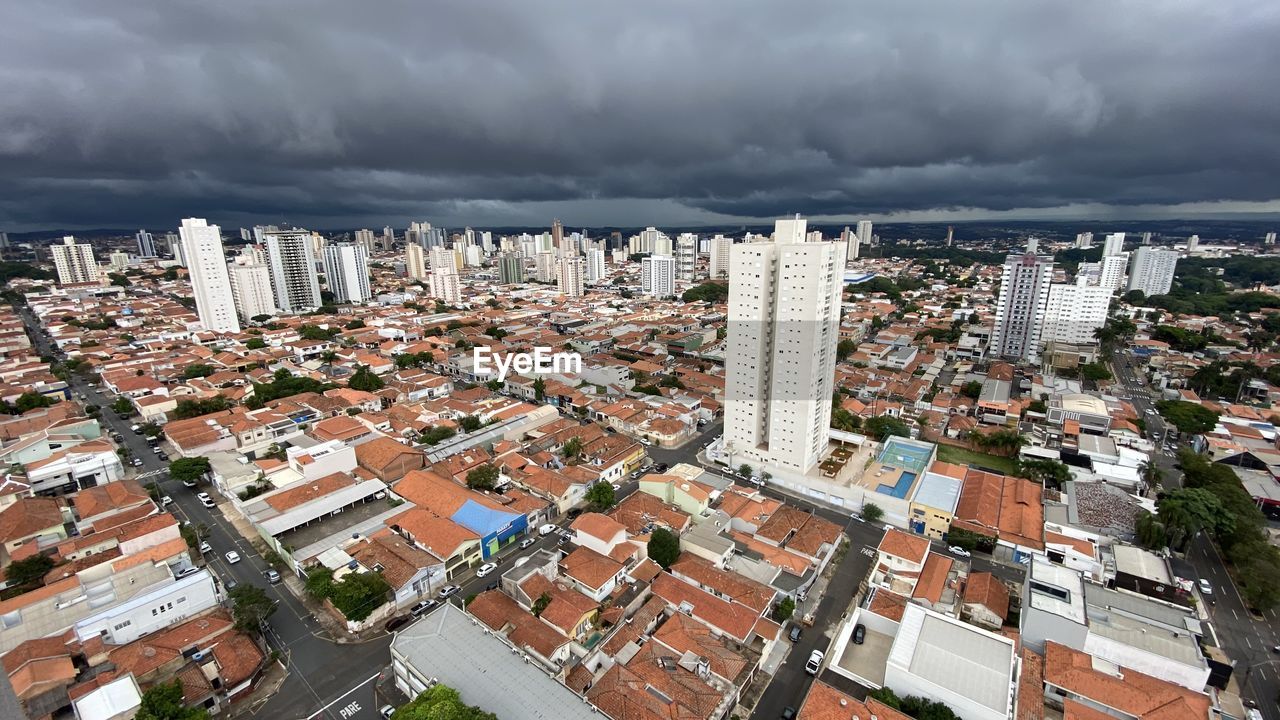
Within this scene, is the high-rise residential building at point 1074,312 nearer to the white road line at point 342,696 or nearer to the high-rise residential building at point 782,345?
the high-rise residential building at point 782,345

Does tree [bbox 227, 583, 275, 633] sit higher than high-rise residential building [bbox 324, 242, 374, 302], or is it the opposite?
high-rise residential building [bbox 324, 242, 374, 302]

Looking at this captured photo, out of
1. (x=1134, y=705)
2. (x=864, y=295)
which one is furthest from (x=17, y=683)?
(x=864, y=295)

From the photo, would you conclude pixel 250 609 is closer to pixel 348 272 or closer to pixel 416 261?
pixel 348 272

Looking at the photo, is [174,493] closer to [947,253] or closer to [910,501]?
[910,501]

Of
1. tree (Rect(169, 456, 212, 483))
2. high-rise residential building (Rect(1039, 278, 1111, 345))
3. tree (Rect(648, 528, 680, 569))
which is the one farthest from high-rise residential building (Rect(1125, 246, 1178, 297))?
tree (Rect(169, 456, 212, 483))

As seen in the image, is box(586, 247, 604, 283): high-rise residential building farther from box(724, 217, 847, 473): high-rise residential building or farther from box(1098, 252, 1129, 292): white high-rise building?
box(724, 217, 847, 473): high-rise residential building

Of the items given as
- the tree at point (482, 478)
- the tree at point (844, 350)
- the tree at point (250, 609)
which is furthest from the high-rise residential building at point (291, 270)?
the tree at point (844, 350)
